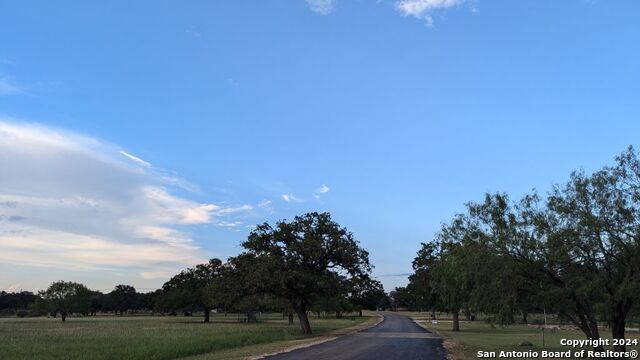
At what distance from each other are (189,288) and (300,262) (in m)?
82.2

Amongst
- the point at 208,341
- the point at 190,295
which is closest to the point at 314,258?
the point at 208,341

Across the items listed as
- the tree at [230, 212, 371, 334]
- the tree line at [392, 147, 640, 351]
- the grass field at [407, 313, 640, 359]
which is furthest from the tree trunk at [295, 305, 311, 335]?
the tree line at [392, 147, 640, 351]

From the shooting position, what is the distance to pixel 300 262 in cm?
5178

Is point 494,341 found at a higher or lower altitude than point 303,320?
lower

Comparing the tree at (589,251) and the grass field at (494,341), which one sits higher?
the tree at (589,251)

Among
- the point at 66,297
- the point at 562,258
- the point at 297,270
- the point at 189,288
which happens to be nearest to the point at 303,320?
the point at 297,270

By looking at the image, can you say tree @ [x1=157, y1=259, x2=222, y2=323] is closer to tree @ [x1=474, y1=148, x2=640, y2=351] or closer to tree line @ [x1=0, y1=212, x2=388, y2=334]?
tree line @ [x1=0, y1=212, x2=388, y2=334]

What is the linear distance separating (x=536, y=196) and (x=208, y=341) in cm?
2131

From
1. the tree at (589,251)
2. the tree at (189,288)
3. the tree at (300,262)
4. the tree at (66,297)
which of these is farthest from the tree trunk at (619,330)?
the tree at (66,297)

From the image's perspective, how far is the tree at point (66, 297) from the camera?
455 feet

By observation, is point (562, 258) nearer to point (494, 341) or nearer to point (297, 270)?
point (494, 341)

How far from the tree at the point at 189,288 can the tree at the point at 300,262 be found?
70.7m

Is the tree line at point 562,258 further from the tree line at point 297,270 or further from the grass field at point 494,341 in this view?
the tree line at point 297,270

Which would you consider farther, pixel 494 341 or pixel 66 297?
pixel 66 297
